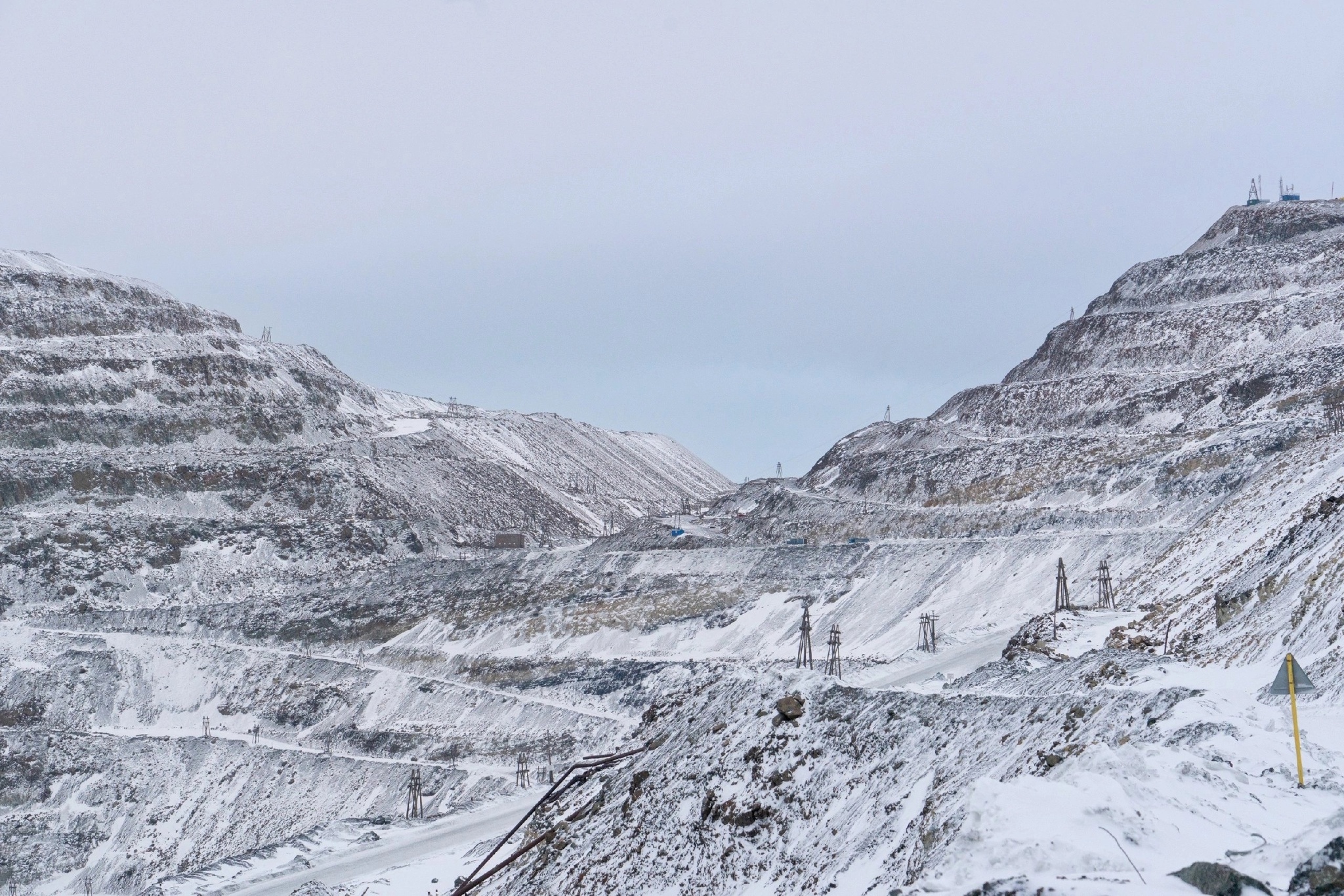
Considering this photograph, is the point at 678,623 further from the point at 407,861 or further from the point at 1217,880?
the point at 1217,880

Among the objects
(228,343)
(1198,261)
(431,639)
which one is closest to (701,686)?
(431,639)

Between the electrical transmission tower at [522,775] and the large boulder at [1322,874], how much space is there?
1933 inches

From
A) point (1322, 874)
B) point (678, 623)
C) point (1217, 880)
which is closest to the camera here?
point (1322, 874)

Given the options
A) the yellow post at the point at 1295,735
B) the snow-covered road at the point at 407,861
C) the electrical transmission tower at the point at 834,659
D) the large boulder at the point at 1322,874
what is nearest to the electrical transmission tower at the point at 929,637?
the electrical transmission tower at the point at 834,659

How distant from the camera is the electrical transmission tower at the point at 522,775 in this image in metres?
58.1

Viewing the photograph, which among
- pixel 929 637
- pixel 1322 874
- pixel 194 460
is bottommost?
pixel 1322 874

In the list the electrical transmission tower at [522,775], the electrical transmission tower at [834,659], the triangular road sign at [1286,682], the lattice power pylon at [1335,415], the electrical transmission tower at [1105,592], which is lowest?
the electrical transmission tower at [522,775]

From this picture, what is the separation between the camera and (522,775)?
198 feet

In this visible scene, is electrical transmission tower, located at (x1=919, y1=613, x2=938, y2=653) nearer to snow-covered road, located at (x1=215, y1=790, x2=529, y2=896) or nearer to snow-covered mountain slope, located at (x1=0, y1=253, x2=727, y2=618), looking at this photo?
snow-covered road, located at (x1=215, y1=790, x2=529, y2=896)

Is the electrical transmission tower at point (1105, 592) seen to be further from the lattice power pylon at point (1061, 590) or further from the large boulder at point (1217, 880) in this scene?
the large boulder at point (1217, 880)

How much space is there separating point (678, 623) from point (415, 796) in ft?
87.2

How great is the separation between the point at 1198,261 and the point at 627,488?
285ft

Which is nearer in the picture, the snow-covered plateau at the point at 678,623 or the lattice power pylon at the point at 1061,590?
the snow-covered plateau at the point at 678,623

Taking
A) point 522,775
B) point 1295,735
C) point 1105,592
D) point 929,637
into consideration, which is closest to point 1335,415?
point 929,637
